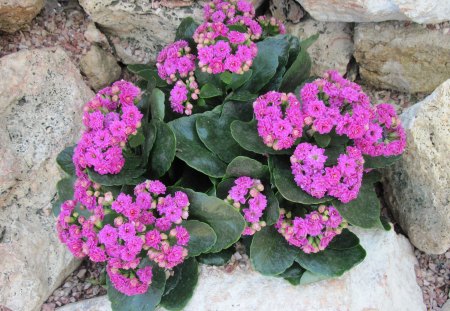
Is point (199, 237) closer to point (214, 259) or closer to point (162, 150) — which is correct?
point (214, 259)

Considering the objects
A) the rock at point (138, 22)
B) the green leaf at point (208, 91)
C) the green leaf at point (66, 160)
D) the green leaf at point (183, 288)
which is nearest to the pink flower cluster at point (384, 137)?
the green leaf at point (208, 91)

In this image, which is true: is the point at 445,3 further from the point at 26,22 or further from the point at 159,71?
the point at 26,22

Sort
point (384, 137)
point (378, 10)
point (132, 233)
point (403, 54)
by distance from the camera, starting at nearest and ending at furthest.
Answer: point (132, 233), point (384, 137), point (378, 10), point (403, 54)

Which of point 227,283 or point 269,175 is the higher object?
point 269,175

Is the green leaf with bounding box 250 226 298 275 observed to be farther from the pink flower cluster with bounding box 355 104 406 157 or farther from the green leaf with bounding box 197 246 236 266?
the pink flower cluster with bounding box 355 104 406 157

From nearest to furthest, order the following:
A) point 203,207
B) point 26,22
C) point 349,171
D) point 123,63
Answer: point 349,171 → point 203,207 → point 26,22 → point 123,63

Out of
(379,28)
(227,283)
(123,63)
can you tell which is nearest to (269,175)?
(227,283)

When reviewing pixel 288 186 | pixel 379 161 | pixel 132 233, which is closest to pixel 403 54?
pixel 379 161
